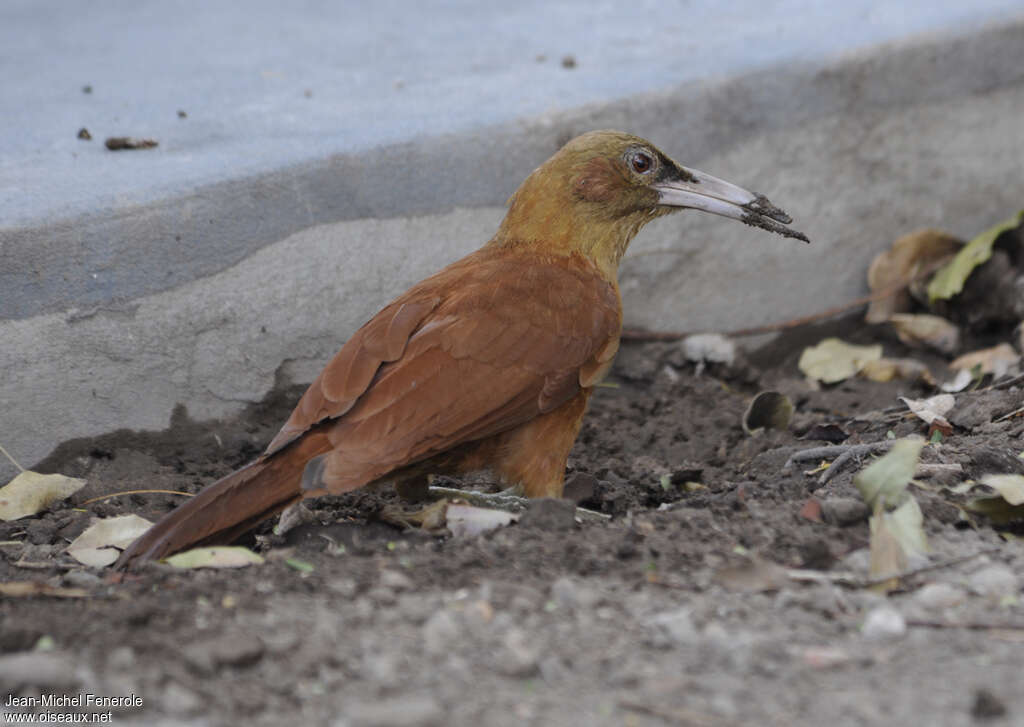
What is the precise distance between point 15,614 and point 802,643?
4.93 ft

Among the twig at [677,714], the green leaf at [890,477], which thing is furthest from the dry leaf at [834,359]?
the twig at [677,714]

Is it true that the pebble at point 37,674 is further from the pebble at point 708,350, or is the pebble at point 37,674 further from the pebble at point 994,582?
the pebble at point 708,350

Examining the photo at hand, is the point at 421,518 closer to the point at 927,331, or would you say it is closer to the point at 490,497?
the point at 490,497

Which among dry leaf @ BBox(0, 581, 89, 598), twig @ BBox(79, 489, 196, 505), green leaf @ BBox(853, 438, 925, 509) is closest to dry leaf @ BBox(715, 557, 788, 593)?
green leaf @ BBox(853, 438, 925, 509)

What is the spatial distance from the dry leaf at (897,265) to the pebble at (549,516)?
8.36 ft

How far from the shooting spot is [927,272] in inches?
199

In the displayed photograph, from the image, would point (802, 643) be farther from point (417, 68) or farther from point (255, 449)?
point (417, 68)

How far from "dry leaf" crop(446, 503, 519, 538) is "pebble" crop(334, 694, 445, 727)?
96 centimetres

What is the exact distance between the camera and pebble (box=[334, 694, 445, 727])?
1.93m

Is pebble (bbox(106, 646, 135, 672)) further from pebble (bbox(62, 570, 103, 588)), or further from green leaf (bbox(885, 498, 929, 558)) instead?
green leaf (bbox(885, 498, 929, 558))

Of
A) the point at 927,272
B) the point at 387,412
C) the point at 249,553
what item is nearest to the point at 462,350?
the point at 387,412

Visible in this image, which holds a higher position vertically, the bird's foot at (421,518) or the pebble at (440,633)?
the pebble at (440,633)

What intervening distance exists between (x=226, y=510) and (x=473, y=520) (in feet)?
1.90

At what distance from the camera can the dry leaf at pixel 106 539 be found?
314cm
